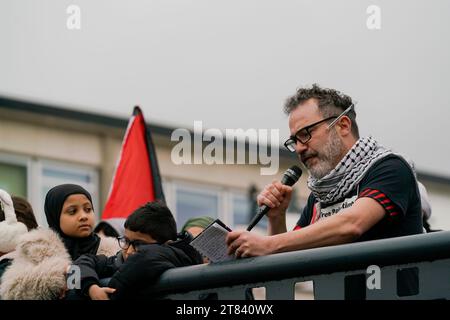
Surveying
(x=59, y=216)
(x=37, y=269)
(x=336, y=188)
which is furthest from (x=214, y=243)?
(x=59, y=216)

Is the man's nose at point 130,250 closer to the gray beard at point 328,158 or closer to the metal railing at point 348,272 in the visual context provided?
the metal railing at point 348,272

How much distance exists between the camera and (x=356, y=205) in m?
5.52

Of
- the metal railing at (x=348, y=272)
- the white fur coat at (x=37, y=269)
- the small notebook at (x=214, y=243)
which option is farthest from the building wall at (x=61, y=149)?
the metal railing at (x=348, y=272)

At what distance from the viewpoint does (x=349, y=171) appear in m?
5.82

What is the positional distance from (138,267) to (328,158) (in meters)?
0.94

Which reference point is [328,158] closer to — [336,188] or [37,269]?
[336,188]

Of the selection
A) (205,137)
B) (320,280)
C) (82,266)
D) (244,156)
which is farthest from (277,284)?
(244,156)

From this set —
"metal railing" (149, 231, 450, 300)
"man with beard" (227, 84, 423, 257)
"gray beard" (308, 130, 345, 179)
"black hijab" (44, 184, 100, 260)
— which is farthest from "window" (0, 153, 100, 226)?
"metal railing" (149, 231, 450, 300)

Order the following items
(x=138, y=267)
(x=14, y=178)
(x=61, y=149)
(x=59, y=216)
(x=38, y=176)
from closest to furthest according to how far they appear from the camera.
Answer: (x=138, y=267)
(x=59, y=216)
(x=14, y=178)
(x=38, y=176)
(x=61, y=149)

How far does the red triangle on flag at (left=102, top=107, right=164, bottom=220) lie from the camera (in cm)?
1048

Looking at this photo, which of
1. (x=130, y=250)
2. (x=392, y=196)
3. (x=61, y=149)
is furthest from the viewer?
(x=61, y=149)

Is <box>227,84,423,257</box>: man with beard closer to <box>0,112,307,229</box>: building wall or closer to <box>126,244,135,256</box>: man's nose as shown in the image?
<box>126,244,135,256</box>: man's nose

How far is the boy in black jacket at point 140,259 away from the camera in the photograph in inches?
227

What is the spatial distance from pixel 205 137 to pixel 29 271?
1937 centimetres
